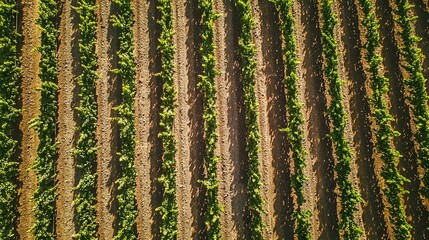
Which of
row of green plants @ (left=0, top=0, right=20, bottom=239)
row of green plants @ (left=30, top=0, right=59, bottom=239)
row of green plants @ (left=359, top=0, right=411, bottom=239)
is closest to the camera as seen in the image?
row of green plants @ (left=0, top=0, right=20, bottom=239)

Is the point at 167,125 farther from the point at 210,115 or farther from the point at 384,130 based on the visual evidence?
the point at 384,130

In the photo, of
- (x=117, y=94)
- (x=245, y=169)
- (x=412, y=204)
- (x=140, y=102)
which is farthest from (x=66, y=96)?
(x=412, y=204)

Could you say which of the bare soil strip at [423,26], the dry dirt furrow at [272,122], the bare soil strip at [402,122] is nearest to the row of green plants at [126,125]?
the dry dirt furrow at [272,122]

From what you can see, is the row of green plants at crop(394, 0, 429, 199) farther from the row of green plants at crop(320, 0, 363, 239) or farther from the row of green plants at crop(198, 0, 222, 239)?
the row of green plants at crop(198, 0, 222, 239)

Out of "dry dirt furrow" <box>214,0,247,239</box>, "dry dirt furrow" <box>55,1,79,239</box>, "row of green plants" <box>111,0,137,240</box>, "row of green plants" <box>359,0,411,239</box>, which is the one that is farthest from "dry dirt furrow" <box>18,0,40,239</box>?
"row of green plants" <box>359,0,411,239</box>

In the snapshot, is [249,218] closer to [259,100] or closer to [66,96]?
[259,100]

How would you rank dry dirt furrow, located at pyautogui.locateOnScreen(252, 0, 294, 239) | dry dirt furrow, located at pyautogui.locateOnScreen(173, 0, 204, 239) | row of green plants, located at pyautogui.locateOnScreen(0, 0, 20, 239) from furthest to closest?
dry dirt furrow, located at pyautogui.locateOnScreen(252, 0, 294, 239) < dry dirt furrow, located at pyautogui.locateOnScreen(173, 0, 204, 239) < row of green plants, located at pyautogui.locateOnScreen(0, 0, 20, 239)

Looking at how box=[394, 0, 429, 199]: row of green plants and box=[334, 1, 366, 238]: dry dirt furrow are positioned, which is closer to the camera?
box=[394, 0, 429, 199]: row of green plants

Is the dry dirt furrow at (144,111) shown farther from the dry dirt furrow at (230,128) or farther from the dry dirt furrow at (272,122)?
the dry dirt furrow at (272,122)
